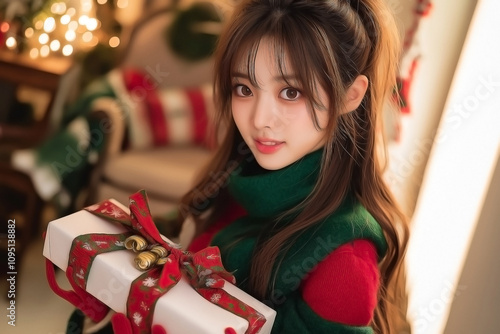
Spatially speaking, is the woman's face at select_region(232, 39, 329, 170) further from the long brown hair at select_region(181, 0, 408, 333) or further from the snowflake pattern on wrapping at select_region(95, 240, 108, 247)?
the snowflake pattern on wrapping at select_region(95, 240, 108, 247)

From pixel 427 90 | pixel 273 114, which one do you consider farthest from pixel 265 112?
pixel 427 90

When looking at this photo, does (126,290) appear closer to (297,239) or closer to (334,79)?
(297,239)

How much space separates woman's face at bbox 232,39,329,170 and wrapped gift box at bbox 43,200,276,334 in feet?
0.61

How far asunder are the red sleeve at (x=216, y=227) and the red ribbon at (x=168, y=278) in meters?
0.17

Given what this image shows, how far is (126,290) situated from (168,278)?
50mm

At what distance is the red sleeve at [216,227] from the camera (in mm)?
879

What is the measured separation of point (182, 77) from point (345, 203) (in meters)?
0.51

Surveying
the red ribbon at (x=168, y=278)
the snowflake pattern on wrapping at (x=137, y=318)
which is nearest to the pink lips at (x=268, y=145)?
the red ribbon at (x=168, y=278)

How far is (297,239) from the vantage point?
2.35 feet

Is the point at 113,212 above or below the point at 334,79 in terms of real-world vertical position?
below

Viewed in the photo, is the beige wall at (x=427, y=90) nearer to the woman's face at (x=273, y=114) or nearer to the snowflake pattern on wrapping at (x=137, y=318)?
the woman's face at (x=273, y=114)

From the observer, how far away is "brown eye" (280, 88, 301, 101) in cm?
68

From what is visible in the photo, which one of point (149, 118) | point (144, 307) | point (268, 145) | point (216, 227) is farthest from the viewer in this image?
point (149, 118)

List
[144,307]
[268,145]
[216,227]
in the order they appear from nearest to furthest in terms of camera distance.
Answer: [144,307]
[268,145]
[216,227]
